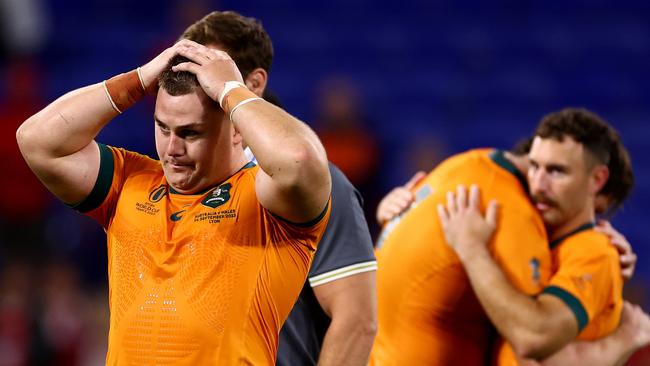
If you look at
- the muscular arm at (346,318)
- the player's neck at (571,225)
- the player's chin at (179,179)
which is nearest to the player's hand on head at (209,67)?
the player's chin at (179,179)

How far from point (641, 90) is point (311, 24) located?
10.8ft

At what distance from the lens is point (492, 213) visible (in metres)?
3.67

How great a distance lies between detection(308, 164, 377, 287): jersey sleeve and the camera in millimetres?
3055

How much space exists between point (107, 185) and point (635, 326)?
230cm

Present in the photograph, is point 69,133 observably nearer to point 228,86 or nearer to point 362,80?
point 228,86

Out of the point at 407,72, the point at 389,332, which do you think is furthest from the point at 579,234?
the point at 407,72

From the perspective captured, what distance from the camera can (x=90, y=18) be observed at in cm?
984

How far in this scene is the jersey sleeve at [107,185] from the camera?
274 centimetres

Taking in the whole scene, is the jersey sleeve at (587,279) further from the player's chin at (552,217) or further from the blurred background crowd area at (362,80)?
the blurred background crowd area at (362,80)

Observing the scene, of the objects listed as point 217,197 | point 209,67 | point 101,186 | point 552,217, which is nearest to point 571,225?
point 552,217

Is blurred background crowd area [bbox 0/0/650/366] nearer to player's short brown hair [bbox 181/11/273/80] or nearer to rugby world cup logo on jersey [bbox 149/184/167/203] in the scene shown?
player's short brown hair [bbox 181/11/273/80]

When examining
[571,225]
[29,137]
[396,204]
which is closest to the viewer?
[29,137]

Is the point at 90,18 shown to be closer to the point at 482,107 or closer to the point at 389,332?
the point at 482,107

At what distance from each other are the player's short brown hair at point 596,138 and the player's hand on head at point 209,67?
1.68 metres
